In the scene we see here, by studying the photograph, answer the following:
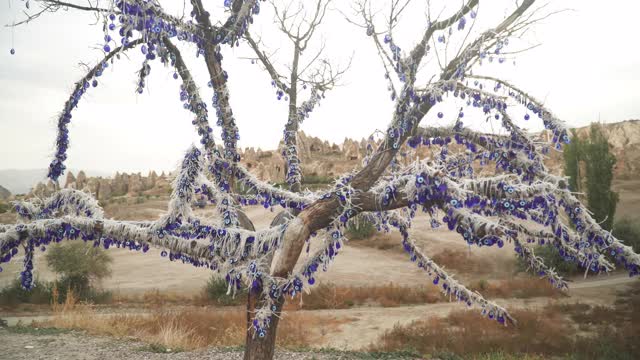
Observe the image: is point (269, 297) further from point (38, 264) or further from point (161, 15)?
point (38, 264)

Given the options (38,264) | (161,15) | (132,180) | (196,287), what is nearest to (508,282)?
(196,287)

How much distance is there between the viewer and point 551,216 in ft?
17.0

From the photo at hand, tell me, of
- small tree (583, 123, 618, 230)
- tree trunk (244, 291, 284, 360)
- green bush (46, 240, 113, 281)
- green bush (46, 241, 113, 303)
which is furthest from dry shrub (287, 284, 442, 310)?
small tree (583, 123, 618, 230)

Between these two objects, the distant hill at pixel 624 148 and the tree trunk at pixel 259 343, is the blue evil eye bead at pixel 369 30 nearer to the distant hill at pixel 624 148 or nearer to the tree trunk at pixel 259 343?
the tree trunk at pixel 259 343

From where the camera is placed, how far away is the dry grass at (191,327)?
10.8 meters

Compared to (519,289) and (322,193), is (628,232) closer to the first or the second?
(519,289)

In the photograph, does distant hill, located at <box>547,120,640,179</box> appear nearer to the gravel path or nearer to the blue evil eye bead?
the gravel path

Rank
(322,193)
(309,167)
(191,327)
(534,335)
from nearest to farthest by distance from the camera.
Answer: (322,193) < (534,335) < (191,327) < (309,167)

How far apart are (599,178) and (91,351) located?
27098 millimetres

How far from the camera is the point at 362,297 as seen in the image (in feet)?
59.8

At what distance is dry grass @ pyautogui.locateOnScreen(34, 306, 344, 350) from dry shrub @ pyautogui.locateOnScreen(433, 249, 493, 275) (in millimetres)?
11437

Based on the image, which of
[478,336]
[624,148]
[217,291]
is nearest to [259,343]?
[478,336]

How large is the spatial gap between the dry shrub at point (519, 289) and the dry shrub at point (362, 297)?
82.2 inches

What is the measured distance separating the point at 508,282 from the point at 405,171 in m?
16.2
